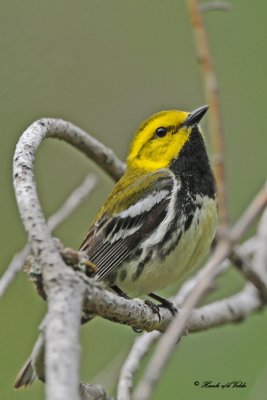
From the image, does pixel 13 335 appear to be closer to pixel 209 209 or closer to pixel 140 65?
pixel 209 209

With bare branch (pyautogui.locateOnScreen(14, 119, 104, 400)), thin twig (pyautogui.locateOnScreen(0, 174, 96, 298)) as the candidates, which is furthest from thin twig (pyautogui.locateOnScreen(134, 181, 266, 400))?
thin twig (pyautogui.locateOnScreen(0, 174, 96, 298))

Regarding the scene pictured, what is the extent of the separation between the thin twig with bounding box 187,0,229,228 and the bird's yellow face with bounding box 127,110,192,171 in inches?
60.5

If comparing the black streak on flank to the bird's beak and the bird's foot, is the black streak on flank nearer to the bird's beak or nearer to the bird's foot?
the bird's foot

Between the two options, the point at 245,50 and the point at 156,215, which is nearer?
the point at 156,215

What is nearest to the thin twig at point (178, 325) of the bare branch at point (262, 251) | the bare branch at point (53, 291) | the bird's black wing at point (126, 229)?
the bare branch at point (53, 291)

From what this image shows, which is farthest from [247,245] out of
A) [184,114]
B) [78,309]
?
[78,309]

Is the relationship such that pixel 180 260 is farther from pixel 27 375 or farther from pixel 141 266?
pixel 27 375

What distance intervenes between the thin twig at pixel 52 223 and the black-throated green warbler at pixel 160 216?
148 mm

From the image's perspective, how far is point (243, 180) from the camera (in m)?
4.93

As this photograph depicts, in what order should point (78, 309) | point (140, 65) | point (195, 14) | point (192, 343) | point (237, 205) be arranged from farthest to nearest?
point (140, 65) → point (237, 205) → point (192, 343) → point (195, 14) → point (78, 309)

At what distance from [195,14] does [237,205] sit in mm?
2737

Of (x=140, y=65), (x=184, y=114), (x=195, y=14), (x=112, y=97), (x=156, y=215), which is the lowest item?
(x=156, y=215)

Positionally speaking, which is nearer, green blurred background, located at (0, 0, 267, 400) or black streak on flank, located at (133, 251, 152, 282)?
black streak on flank, located at (133, 251, 152, 282)

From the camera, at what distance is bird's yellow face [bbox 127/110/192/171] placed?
3799 mm
